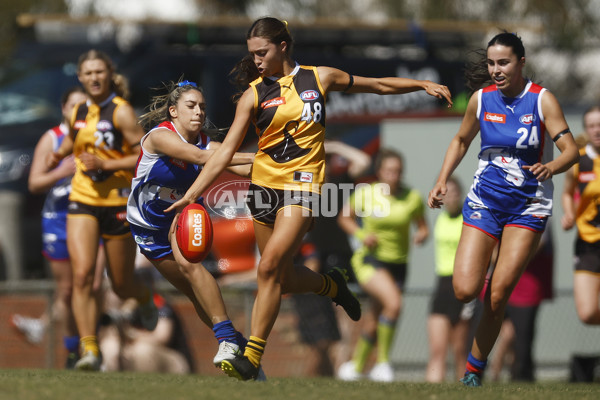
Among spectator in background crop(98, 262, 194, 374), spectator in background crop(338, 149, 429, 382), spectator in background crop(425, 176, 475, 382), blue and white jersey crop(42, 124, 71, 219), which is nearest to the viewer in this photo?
blue and white jersey crop(42, 124, 71, 219)

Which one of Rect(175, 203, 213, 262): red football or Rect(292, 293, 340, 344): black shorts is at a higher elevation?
Rect(175, 203, 213, 262): red football

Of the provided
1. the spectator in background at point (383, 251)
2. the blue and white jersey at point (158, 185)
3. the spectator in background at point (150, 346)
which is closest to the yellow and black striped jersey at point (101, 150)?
the blue and white jersey at point (158, 185)

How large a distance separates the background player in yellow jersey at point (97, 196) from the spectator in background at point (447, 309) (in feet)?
11.0

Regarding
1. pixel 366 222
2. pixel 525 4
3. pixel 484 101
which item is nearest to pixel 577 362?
pixel 366 222

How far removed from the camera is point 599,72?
90.6 feet

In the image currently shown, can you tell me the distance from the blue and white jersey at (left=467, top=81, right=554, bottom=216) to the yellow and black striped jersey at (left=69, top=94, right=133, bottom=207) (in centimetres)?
307

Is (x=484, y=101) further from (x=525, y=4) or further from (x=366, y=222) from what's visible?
(x=525, y=4)

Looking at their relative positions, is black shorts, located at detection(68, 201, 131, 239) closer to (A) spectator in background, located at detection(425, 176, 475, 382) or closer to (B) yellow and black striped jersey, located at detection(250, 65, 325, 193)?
(B) yellow and black striped jersey, located at detection(250, 65, 325, 193)

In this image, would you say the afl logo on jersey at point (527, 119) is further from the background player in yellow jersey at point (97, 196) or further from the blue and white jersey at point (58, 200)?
the blue and white jersey at point (58, 200)

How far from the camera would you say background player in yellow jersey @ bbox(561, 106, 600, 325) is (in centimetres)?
944

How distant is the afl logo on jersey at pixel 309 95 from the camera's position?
291 inches

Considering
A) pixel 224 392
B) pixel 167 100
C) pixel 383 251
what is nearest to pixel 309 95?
pixel 167 100

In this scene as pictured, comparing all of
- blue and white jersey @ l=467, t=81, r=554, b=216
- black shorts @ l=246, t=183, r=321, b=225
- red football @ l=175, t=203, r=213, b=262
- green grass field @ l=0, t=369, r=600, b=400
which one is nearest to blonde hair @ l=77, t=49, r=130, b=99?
black shorts @ l=246, t=183, r=321, b=225

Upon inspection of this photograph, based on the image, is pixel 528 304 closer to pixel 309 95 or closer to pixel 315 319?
pixel 315 319
